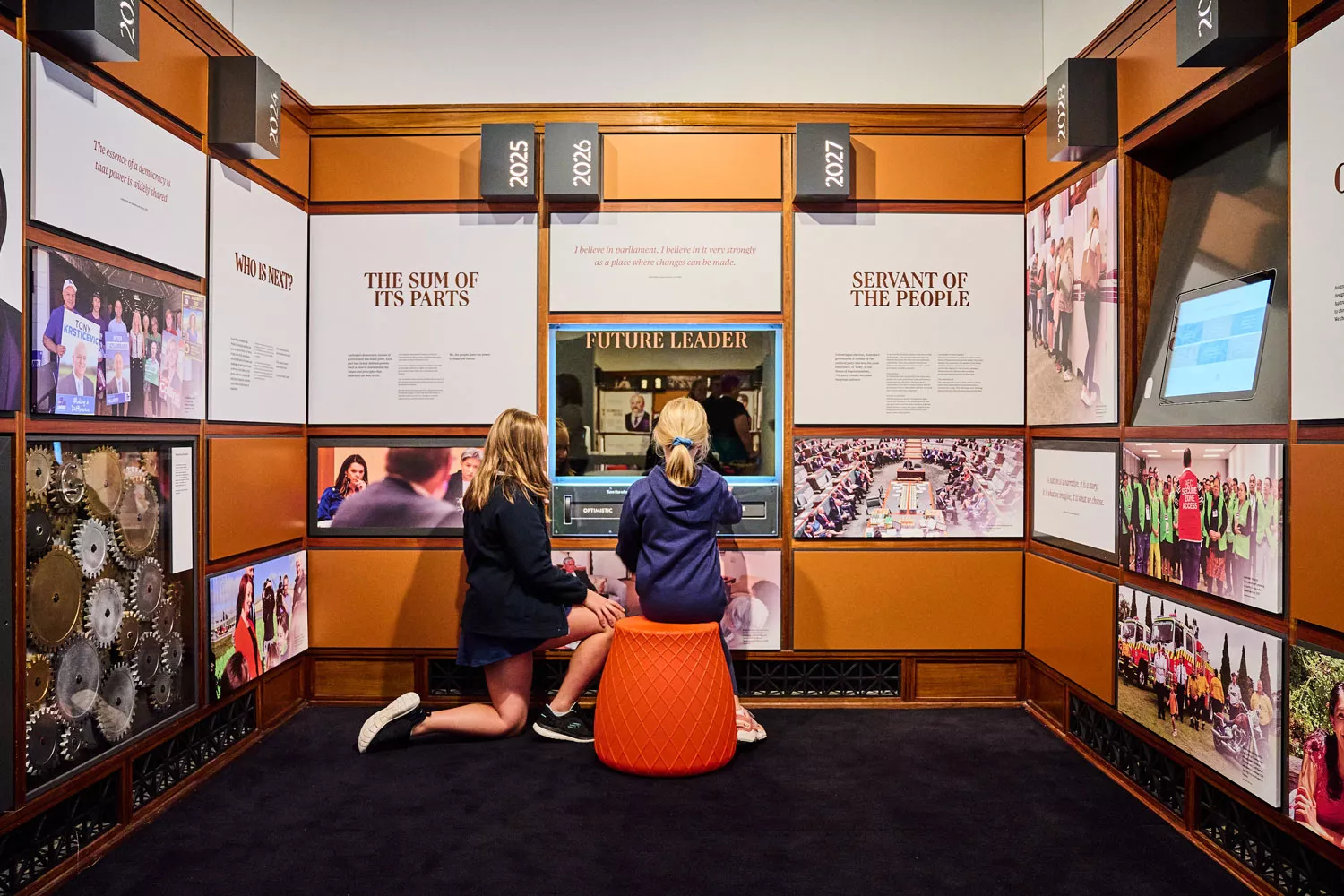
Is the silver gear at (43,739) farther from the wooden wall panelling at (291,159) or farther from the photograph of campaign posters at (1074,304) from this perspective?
the photograph of campaign posters at (1074,304)

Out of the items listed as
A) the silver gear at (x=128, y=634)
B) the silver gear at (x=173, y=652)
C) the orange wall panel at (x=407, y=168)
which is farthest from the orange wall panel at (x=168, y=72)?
the silver gear at (x=173, y=652)

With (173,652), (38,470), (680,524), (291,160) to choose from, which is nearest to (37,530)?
(38,470)

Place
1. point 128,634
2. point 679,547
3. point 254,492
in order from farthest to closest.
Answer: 1. point 254,492
2. point 679,547
3. point 128,634

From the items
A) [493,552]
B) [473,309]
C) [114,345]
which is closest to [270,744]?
[493,552]

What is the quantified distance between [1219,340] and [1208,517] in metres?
0.59

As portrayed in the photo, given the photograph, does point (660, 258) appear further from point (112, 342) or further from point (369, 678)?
point (369, 678)

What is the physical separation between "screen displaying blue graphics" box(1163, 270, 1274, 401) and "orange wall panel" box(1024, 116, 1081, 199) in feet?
3.05

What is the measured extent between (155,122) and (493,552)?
190 centimetres

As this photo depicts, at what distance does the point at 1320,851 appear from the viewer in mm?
2137

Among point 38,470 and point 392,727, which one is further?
point 392,727

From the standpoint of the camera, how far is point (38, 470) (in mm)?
2316

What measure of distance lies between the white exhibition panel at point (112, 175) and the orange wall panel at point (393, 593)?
4.95 ft

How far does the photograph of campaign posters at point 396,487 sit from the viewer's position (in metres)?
3.96

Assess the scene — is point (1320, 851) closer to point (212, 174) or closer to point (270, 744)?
point (270, 744)
